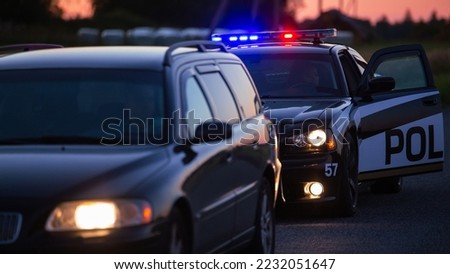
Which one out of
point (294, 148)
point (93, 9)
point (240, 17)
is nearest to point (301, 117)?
point (294, 148)

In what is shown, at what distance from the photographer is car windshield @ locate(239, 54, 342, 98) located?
1415 cm

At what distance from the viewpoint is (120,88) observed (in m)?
8.81

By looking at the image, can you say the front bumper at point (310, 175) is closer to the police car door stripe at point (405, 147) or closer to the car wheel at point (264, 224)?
the police car door stripe at point (405, 147)

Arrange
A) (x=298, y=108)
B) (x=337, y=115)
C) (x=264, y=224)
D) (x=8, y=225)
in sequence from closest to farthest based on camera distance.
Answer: (x=8, y=225) → (x=264, y=224) → (x=337, y=115) → (x=298, y=108)

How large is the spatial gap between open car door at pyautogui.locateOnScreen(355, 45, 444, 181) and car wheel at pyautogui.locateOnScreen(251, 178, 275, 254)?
407cm

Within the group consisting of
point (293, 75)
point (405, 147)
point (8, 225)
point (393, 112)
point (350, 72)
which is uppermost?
point (350, 72)


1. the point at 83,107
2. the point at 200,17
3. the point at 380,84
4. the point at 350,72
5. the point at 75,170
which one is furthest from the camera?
the point at 200,17

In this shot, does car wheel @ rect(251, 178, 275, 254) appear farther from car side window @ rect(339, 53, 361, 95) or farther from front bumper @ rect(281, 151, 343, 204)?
car side window @ rect(339, 53, 361, 95)

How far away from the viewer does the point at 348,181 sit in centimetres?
1327

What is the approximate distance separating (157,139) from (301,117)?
4.84 meters

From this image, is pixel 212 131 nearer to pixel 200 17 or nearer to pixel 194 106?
pixel 194 106

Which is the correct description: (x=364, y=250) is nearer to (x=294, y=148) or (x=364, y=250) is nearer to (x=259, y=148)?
(x=259, y=148)

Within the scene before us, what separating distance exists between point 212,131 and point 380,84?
590 cm

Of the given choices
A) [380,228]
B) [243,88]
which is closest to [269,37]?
[380,228]
